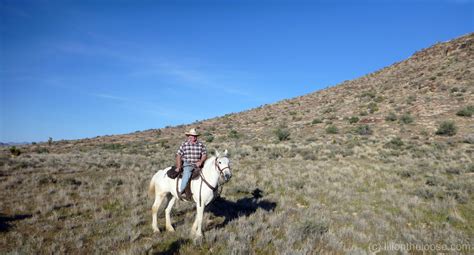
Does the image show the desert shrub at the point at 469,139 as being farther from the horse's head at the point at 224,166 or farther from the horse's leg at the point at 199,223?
the horse's leg at the point at 199,223

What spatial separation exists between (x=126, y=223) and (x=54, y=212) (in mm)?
2755

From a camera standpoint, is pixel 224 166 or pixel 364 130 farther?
pixel 364 130

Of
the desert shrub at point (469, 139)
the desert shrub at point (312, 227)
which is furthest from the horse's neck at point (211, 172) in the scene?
the desert shrub at point (469, 139)

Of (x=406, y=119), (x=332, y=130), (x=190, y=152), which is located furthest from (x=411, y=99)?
(x=190, y=152)

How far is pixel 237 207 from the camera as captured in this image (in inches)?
407

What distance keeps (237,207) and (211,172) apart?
3.62 metres

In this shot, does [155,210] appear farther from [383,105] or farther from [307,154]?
[383,105]

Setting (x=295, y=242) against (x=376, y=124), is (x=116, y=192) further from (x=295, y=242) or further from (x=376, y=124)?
(x=376, y=124)

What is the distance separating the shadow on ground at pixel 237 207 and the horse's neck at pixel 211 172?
1.91m

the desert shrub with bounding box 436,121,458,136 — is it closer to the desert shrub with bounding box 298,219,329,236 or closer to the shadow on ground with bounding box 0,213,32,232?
the desert shrub with bounding box 298,219,329,236

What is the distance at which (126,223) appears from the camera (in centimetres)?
802

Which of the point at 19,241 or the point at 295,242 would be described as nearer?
the point at 19,241

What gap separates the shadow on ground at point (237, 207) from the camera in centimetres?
939

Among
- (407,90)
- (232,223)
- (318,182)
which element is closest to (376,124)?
(407,90)
